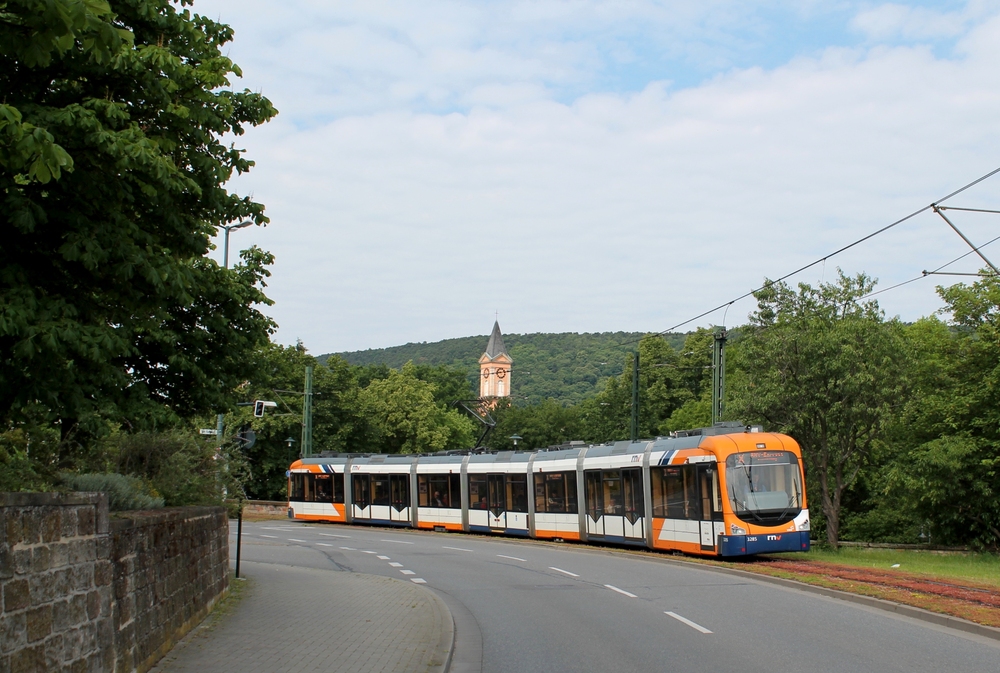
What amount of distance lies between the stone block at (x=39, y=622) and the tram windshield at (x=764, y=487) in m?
18.4

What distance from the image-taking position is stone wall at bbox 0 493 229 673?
20.8ft

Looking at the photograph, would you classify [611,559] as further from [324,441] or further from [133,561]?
[324,441]

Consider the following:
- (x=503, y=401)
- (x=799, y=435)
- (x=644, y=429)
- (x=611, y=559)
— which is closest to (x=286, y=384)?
(x=644, y=429)

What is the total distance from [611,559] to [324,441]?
152 feet

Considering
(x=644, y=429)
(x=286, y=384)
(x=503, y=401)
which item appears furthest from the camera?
(x=503, y=401)

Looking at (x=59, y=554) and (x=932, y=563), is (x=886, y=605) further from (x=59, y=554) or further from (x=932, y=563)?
(x=932, y=563)

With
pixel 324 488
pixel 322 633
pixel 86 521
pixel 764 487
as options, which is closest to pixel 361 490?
pixel 324 488

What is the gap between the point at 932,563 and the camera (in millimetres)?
24672

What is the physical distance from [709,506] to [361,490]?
22.6m

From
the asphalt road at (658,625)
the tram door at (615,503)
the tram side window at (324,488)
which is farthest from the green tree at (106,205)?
the tram side window at (324,488)

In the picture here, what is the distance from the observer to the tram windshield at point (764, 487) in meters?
23.0

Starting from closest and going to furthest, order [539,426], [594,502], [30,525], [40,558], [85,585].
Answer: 1. [30,525]
2. [40,558]
3. [85,585]
4. [594,502]
5. [539,426]

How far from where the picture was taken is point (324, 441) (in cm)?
6812

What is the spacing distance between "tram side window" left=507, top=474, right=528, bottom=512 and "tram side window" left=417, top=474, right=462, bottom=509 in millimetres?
3478
